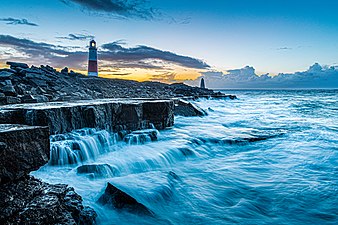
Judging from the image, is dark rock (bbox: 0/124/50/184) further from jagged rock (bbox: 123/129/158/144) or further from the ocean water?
jagged rock (bbox: 123/129/158/144)

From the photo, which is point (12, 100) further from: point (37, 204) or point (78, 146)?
point (37, 204)

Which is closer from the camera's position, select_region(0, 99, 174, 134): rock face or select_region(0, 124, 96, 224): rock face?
select_region(0, 124, 96, 224): rock face

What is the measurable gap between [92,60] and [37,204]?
34.7 m

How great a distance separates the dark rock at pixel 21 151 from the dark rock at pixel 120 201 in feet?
3.81

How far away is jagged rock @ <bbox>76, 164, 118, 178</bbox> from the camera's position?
420 centimetres

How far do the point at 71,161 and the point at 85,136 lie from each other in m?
0.78

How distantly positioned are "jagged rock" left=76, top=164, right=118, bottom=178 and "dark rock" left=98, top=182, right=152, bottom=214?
0.90 metres

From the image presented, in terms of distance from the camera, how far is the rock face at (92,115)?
464cm

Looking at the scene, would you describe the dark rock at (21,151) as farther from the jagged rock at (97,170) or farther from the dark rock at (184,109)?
the dark rock at (184,109)

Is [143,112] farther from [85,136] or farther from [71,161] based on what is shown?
[71,161]

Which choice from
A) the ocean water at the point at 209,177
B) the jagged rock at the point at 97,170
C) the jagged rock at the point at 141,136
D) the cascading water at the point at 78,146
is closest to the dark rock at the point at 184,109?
the ocean water at the point at 209,177

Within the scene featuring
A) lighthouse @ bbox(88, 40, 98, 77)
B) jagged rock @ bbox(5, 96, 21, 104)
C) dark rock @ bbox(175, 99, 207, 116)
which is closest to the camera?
jagged rock @ bbox(5, 96, 21, 104)

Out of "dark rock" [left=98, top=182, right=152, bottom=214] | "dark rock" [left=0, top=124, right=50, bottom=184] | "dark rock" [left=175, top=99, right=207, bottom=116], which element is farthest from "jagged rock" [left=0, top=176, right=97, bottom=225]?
"dark rock" [left=175, top=99, right=207, bottom=116]

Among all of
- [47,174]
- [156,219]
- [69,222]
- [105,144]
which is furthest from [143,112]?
[69,222]
